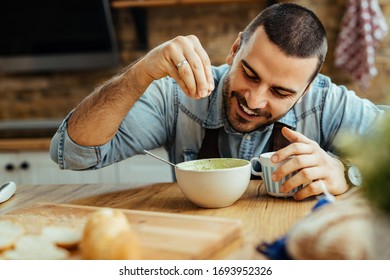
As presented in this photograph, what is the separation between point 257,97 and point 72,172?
1.42 metres

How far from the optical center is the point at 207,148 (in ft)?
4.13

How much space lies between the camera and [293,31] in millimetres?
1118

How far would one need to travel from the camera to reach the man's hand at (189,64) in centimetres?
90

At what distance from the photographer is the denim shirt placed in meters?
1.24

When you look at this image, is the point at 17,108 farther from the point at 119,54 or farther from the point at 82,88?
the point at 119,54

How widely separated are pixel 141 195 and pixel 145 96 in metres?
0.38

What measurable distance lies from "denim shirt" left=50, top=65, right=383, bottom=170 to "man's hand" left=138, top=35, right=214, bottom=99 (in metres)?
0.31

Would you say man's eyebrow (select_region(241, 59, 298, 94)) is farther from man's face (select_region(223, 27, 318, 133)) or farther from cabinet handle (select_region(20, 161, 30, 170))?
cabinet handle (select_region(20, 161, 30, 170))

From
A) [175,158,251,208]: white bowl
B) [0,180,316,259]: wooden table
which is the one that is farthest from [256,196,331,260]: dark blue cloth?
[175,158,251,208]: white bowl

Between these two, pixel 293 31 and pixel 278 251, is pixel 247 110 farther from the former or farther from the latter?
pixel 278 251

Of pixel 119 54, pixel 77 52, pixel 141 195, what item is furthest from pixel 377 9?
pixel 141 195

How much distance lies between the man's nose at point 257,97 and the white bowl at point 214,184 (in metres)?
0.26

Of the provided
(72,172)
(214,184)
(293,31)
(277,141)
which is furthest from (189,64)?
(72,172)
